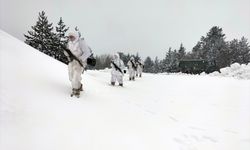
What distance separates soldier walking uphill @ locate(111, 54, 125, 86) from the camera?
16422mm

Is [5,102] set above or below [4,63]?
below

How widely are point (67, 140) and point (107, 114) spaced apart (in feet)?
7.70

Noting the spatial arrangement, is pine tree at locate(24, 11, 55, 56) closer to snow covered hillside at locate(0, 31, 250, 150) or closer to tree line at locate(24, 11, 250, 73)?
tree line at locate(24, 11, 250, 73)

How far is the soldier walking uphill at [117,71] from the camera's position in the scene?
16422 mm

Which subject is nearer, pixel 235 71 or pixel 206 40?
Result: pixel 235 71

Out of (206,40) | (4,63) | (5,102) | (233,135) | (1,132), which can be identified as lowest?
Answer: (233,135)

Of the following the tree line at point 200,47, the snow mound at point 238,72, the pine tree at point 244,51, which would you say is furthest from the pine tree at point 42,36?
the pine tree at point 244,51

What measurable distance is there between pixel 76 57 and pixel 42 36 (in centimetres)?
4631

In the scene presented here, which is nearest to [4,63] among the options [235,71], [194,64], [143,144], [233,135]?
[143,144]

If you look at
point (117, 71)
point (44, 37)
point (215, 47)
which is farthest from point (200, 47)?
point (117, 71)

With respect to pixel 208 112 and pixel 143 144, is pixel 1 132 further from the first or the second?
pixel 208 112

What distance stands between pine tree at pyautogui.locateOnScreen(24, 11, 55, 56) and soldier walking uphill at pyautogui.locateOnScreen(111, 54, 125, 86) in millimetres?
34304

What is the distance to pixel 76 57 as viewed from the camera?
26.6 ft

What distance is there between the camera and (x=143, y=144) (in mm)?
5543
